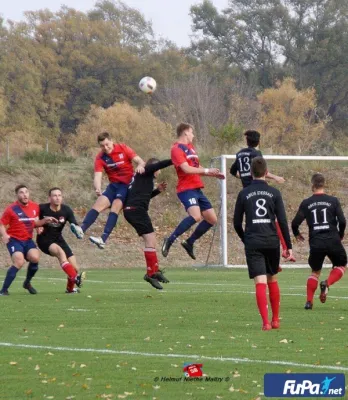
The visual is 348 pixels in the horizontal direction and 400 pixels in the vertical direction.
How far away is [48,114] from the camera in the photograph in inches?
2906

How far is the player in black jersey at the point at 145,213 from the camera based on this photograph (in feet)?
52.1

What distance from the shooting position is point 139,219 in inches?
628

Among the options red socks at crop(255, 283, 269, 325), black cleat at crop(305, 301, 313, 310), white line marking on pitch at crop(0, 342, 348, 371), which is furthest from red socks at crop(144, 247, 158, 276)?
white line marking on pitch at crop(0, 342, 348, 371)

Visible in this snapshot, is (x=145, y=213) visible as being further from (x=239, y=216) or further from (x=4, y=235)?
(x=239, y=216)

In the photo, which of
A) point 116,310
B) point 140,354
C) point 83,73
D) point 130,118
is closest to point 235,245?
point 116,310

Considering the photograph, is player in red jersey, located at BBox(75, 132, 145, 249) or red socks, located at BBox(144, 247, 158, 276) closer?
red socks, located at BBox(144, 247, 158, 276)

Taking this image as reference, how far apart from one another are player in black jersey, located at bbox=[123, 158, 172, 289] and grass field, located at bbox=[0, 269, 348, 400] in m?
0.39

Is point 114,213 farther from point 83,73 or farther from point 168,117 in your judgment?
point 83,73

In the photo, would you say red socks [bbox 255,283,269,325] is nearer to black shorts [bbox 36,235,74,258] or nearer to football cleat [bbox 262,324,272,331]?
football cleat [bbox 262,324,272,331]

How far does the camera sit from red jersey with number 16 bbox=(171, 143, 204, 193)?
52.0 ft

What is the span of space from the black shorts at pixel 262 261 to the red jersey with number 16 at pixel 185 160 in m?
4.47

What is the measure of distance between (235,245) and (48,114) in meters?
44.1

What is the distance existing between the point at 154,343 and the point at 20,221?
708 cm

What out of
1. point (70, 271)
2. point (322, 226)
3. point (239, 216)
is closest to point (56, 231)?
point (70, 271)
